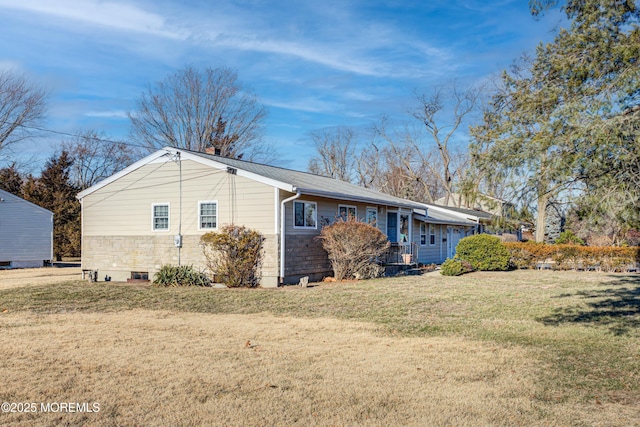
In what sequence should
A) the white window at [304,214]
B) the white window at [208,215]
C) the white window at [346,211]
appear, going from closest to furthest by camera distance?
the white window at [304,214] < the white window at [208,215] < the white window at [346,211]

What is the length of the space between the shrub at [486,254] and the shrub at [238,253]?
9978 millimetres

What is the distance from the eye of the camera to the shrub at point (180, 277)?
56.6 feet

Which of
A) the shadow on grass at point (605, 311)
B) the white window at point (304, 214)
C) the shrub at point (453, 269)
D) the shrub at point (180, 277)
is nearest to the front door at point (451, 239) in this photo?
the shrub at point (453, 269)

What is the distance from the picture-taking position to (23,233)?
2714 cm

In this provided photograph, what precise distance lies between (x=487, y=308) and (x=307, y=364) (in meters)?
6.26

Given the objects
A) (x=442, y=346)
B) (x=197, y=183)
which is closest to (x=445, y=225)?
(x=197, y=183)

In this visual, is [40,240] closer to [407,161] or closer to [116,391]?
[116,391]

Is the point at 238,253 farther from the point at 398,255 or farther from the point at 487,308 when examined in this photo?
the point at 398,255

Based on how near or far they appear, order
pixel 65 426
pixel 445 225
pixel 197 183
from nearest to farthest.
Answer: pixel 65 426 < pixel 197 183 < pixel 445 225

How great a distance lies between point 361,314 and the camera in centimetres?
1102

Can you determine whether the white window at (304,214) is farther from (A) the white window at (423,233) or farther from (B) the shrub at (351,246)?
(A) the white window at (423,233)

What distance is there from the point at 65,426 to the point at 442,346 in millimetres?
5074

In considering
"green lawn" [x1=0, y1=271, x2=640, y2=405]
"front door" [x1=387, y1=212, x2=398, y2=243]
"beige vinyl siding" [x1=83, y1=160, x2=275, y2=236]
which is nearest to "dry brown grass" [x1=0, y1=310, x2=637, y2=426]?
"green lawn" [x1=0, y1=271, x2=640, y2=405]

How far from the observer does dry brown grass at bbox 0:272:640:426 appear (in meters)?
4.92
